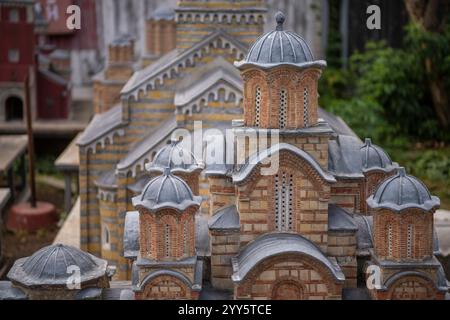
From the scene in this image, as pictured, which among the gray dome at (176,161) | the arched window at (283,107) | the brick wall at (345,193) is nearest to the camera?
the arched window at (283,107)

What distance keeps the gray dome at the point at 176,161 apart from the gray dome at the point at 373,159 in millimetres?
3279

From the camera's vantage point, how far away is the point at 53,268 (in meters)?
15.0

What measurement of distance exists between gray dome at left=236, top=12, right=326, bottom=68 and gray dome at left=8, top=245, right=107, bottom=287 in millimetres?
4518

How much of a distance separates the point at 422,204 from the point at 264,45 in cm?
395

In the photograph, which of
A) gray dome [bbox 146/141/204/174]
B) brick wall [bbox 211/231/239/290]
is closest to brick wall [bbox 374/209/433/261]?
brick wall [bbox 211/231/239/290]

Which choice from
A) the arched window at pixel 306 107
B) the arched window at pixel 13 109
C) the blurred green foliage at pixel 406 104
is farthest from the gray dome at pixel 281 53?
the arched window at pixel 13 109

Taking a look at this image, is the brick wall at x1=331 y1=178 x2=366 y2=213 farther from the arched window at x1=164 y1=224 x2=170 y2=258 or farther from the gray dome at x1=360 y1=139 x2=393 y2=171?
the arched window at x1=164 y1=224 x2=170 y2=258

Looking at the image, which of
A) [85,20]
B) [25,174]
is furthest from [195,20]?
[85,20]

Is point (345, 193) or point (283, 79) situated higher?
point (283, 79)

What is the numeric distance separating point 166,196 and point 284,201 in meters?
2.10

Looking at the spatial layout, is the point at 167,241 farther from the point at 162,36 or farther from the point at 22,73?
the point at 22,73

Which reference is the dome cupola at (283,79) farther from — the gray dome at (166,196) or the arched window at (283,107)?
the gray dome at (166,196)

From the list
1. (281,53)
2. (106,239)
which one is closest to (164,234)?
(281,53)

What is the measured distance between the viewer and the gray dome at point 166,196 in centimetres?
1459
